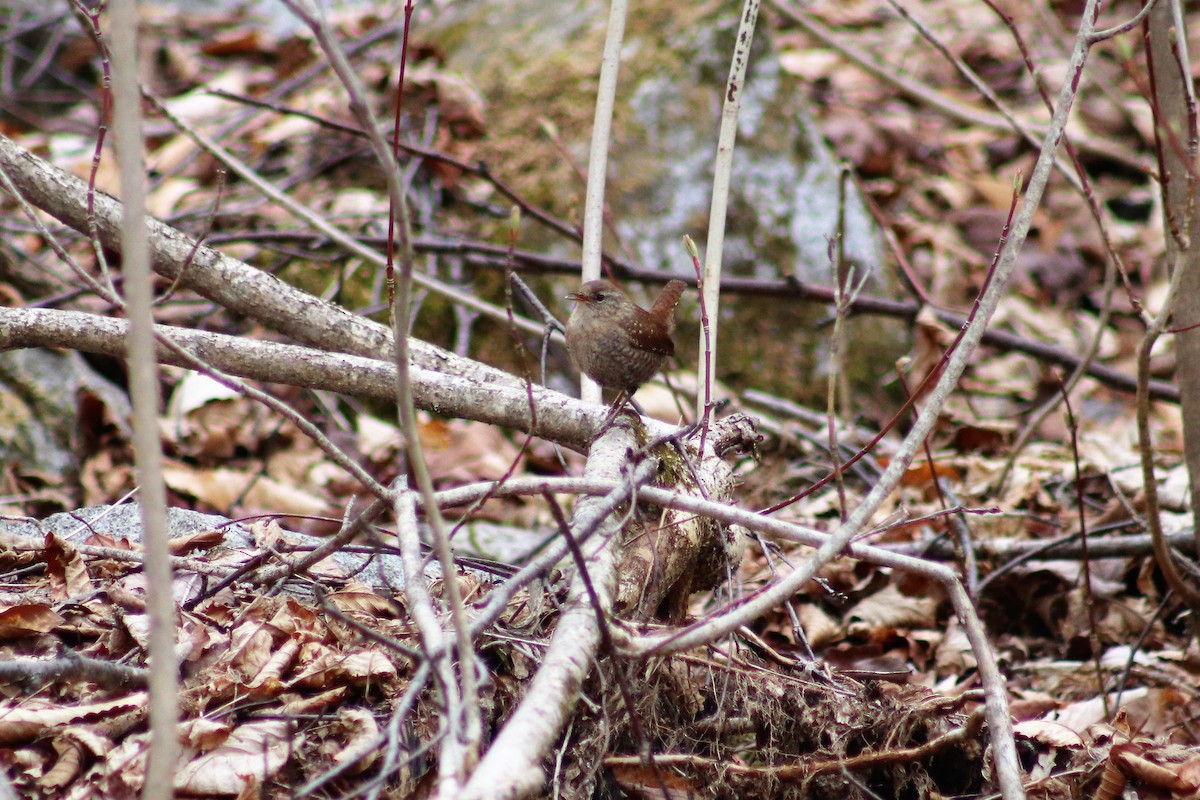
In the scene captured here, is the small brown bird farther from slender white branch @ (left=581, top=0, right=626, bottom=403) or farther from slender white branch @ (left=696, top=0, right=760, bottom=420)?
slender white branch @ (left=696, top=0, right=760, bottom=420)

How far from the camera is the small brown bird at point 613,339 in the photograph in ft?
12.3

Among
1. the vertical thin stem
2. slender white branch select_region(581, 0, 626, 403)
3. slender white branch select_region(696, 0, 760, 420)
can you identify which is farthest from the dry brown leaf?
slender white branch select_region(581, 0, 626, 403)

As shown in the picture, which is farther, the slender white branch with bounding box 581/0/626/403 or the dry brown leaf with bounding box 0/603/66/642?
the slender white branch with bounding box 581/0/626/403

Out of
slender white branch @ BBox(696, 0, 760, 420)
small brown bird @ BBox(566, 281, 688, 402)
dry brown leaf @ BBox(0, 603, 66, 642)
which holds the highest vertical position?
slender white branch @ BBox(696, 0, 760, 420)

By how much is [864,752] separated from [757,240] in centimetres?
388

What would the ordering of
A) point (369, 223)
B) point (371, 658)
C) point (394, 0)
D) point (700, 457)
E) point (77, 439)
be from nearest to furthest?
point (371, 658)
point (700, 457)
point (77, 439)
point (369, 223)
point (394, 0)

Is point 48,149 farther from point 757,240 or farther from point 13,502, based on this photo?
point 757,240

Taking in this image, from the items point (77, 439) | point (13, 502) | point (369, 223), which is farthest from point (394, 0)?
point (13, 502)

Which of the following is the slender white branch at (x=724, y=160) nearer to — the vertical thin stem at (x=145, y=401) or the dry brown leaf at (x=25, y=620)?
the dry brown leaf at (x=25, y=620)

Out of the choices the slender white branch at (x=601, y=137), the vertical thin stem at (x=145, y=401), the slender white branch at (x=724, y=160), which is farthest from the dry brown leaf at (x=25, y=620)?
the slender white branch at (x=601, y=137)

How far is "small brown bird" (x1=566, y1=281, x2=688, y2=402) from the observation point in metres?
3.74

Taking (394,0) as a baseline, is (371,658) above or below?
below

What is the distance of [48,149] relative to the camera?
6.64 meters

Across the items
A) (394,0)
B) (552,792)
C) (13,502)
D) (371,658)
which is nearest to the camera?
(552,792)
